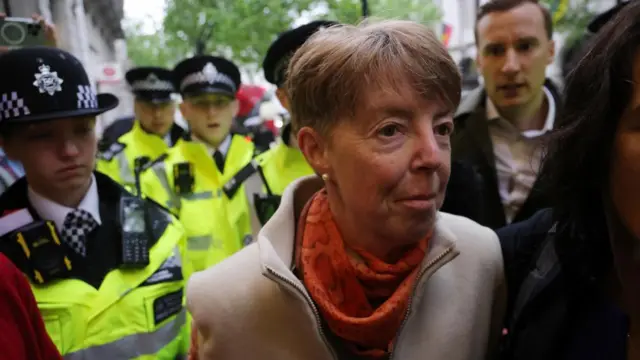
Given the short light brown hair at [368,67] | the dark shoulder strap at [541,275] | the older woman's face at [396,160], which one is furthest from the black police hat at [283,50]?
the dark shoulder strap at [541,275]

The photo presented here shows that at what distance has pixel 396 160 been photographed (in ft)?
4.07

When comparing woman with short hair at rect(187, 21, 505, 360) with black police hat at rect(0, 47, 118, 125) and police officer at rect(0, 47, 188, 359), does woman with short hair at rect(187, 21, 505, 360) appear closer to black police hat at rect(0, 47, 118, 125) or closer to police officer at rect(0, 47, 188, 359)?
police officer at rect(0, 47, 188, 359)

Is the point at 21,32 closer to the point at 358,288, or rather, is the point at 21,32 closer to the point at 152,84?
the point at 358,288

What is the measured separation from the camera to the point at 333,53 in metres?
1.29

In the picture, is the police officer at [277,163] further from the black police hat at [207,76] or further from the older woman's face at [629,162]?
the older woman's face at [629,162]

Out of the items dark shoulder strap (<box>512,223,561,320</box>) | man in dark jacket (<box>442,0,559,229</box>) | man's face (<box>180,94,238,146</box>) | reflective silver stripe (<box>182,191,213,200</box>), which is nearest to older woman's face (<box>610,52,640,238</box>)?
dark shoulder strap (<box>512,223,561,320</box>)

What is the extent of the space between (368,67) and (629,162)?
0.60 meters

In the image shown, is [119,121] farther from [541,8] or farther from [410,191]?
[410,191]

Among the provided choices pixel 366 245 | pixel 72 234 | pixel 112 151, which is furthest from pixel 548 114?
pixel 112 151

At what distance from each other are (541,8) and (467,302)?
1.94 meters

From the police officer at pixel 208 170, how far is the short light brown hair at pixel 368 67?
6.30ft

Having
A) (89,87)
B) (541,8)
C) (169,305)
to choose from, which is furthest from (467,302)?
(541,8)

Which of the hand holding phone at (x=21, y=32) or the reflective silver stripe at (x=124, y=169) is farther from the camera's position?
the reflective silver stripe at (x=124, y=169)

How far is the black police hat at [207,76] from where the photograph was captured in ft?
12.6
